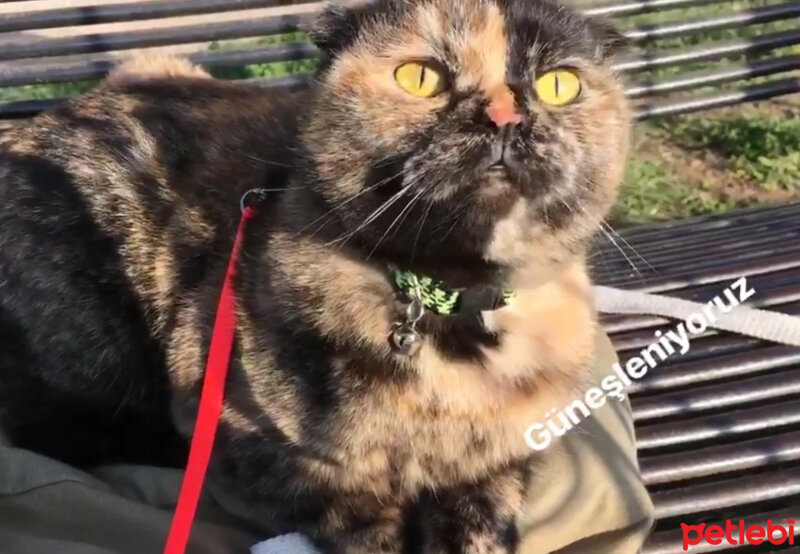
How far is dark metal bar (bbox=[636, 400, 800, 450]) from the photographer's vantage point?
1.37 m

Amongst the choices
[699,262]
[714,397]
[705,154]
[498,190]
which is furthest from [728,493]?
[705,154]

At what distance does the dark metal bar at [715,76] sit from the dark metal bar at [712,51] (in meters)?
0.03

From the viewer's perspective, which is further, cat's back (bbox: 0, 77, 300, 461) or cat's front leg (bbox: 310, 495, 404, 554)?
cat's back (bbox: 0, 77, 300, 461)

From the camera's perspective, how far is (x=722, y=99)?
2012 millimetres

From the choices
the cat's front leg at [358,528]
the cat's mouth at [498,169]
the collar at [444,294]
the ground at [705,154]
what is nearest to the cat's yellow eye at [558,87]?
the cat's mouth at [498,169]

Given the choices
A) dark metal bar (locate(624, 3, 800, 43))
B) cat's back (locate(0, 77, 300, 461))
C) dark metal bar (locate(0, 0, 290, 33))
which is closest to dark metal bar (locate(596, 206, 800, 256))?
dark metal bar (locate(624, 3, 800, 43))

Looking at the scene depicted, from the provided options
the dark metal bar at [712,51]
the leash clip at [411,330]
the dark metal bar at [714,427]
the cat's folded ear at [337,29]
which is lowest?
the dark metal bar at [714,427]

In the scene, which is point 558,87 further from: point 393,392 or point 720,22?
point 720,22

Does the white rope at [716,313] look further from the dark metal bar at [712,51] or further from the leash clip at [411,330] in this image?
the dark metal bar at [712,51]

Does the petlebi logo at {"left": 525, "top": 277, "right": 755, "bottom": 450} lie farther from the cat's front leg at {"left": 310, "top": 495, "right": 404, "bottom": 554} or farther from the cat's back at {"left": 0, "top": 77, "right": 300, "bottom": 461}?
the cat's back at {"left": 0, "top": 77, "right": 300, "bottom": 461}

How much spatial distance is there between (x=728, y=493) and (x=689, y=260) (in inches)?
20.6

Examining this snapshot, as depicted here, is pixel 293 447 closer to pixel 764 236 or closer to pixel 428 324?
pixel 428 324

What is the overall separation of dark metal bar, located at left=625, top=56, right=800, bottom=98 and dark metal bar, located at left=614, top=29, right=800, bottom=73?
0.10ft

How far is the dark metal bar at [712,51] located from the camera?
6.43 feet
